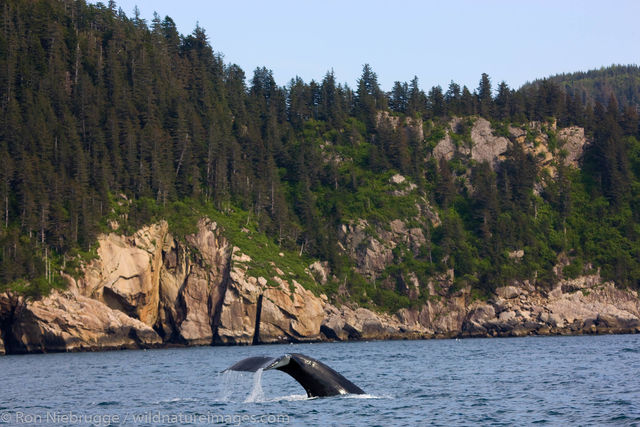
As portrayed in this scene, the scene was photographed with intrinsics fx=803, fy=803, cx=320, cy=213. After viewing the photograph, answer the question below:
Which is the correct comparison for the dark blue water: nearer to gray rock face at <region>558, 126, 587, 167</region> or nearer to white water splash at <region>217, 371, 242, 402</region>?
white water splash at <region>217, 371, 242, 402</region>

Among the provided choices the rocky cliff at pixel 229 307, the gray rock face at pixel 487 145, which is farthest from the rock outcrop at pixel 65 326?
the gray rock face at pixel 487 145

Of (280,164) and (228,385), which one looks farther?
(280,164)

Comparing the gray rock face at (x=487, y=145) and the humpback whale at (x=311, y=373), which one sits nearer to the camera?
the humpback whale at (x=311, y=373)

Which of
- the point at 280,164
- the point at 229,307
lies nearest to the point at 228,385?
the point at 229,307

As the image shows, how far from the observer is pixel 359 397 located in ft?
105

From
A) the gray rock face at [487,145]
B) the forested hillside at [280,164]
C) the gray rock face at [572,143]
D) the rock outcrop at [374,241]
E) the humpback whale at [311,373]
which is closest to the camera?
the humpback whale at [311,373]

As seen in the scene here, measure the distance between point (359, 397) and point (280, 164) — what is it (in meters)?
124

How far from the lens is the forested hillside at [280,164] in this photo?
110875mm

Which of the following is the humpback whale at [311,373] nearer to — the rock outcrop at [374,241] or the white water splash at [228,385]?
the white water splash at [228,385]

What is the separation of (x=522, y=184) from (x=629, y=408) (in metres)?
122

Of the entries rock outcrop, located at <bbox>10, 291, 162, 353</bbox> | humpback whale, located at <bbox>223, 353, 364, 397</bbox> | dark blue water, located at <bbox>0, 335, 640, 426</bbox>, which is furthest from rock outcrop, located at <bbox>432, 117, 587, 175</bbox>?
humpback whale, located at <bbox>223, 353, 364, 397</bbox>

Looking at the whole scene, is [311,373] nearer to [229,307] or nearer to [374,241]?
[229,307]

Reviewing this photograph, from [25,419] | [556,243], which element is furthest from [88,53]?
[25,419]

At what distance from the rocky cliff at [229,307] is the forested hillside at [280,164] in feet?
9.68
